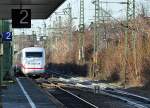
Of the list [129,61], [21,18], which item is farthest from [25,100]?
[129,61]

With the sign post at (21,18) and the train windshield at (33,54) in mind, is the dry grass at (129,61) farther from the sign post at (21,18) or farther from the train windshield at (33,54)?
the sign post at (21,18)

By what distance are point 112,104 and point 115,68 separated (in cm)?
2517

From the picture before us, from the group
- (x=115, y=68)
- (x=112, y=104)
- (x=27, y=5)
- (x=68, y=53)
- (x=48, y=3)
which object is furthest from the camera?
(x=68, y=53)

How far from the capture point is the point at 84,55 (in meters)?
70.8

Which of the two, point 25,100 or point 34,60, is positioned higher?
point 34,60

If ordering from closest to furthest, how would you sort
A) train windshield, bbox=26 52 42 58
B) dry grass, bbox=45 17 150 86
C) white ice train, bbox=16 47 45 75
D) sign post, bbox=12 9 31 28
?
1. sign post, bbox=12 9 31 28
2. dry grass, bbox=45 17 150 86
3. white ice train, bbox=16 47 45 75
4. train windshield, bbox=26 52 42 58

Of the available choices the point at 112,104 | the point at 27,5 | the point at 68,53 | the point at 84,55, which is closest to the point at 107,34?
the point at 84,55

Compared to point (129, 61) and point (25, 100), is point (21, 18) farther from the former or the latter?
point (129, 61)

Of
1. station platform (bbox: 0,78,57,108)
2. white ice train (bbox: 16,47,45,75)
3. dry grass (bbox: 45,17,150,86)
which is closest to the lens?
station platform (bbox: 0,78,57,108)

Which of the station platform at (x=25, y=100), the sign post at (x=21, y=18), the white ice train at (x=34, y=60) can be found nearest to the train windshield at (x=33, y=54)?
the white ice train at (x=34, y=60)

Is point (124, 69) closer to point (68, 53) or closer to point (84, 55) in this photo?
point (84, 55)

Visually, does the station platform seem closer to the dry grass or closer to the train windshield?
the dry grass

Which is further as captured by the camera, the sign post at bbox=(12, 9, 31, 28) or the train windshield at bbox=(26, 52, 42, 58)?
the train windshield at bbox=(26, 52, 42, 58)

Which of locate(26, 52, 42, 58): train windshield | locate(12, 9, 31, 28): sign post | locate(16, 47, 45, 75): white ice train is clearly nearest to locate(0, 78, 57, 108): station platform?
locate(12, 9, 31, 28): sign post
